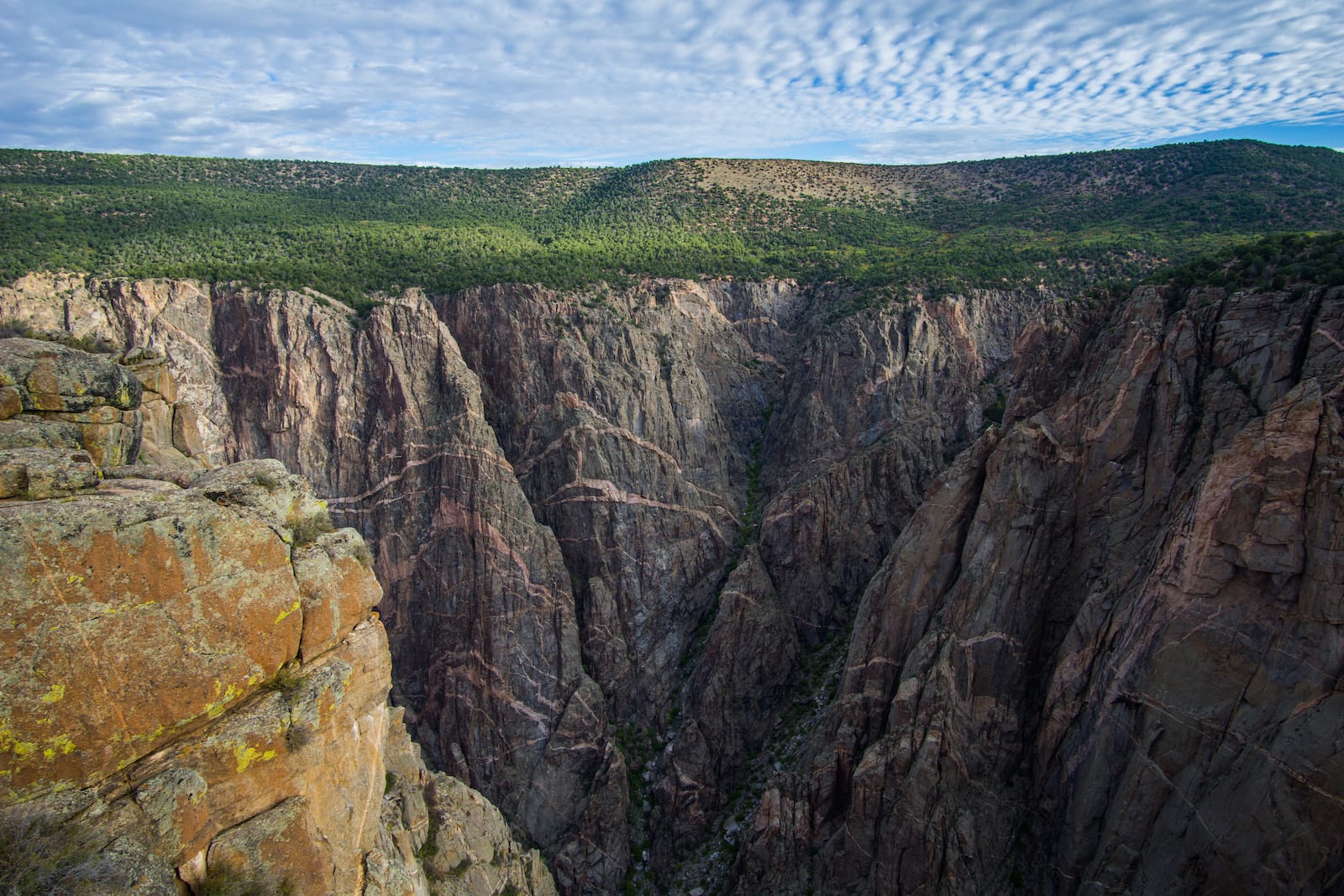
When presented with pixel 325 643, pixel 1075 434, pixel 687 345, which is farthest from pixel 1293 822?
pixel 687 345

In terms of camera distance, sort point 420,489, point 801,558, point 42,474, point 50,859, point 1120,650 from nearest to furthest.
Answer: point 50,859, point 42,474, point 1120,650, point 801,558, point 420,489

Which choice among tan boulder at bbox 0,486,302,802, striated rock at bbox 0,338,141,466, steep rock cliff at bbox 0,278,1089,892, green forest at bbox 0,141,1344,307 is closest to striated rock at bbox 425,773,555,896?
steep rock cliff at bbox 0,278,1089,892

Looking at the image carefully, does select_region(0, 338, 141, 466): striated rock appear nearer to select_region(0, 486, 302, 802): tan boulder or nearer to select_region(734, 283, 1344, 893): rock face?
select_region(0, 486, 302, 802): tan boulder

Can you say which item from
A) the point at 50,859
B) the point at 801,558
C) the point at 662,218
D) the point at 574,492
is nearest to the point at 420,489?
the point at 574,492

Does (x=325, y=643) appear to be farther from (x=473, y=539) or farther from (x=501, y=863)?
(x=473, y=539)

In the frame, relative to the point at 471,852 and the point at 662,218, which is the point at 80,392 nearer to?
the point at 471,852
